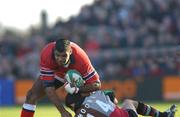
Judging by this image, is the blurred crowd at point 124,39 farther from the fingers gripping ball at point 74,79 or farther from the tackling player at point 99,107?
the tackling player at point 99,107

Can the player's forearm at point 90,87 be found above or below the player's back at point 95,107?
above

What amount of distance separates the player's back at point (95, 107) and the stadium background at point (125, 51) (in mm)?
12159

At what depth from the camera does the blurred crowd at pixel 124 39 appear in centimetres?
2381

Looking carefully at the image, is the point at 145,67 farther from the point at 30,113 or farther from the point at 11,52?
the point at 30,113

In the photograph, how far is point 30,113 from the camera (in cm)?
1241

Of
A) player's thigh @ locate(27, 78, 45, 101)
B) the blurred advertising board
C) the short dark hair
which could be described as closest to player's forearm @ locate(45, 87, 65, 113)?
player's thigh @ locate(27, 78, 45, 101)

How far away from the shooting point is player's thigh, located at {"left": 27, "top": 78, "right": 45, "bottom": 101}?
12164 millimetres

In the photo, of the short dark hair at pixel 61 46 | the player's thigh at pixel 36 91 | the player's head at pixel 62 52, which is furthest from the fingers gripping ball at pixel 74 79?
the player's thigh at pixel 36 91

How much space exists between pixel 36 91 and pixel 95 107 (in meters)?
2.09

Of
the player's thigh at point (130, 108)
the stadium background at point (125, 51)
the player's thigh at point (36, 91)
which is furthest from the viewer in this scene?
the stadium background at point (125, 51)

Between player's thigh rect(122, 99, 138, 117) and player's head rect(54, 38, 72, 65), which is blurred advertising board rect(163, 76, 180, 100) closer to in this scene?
player's thigh rect(122, 99, 138, 117)

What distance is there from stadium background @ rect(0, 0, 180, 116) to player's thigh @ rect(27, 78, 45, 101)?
10.6 meters

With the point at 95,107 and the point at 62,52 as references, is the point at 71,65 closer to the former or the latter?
the point at 62,52

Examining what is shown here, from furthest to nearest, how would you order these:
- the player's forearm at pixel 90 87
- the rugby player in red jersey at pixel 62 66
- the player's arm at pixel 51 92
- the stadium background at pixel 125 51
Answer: the stadium background at pixel 125 51 → the player's arm at pixel 51 92 → the rugby player in red jersey at pixel 62 66 → the player's forearm at pixel 90 87
